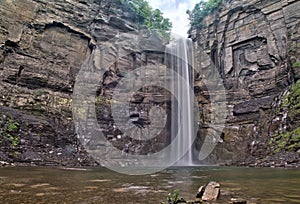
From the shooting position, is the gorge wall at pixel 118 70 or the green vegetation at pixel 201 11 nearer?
the gorge wall at pixel 118 70

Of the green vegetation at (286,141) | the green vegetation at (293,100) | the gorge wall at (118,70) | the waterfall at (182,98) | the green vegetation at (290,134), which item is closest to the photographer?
the green vegetation at (286,141)

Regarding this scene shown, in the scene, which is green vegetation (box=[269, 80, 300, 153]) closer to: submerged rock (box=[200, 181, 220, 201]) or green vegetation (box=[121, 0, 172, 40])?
submerged rock (box=[200, 181, 220, 201])

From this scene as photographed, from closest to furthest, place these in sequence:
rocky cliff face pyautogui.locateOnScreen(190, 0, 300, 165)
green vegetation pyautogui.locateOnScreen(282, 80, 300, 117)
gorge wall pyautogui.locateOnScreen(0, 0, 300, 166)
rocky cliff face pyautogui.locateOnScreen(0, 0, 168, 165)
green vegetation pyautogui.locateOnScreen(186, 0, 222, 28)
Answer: rocky cliff face pyautogui.locateOnScreen(0, 0, 168, 165) → gorge wall pyautogui.locateOnScreen(0, 0, 300, 166) → green vegetation pyautogui.locateOnScreen(282, 80, 300, 117) → rocky cliff face pyautogui.locateOnScreen(190, 0, 300, 165) → green vegetation pyautogui.locateOnScreen(186, 0, 222, 28)

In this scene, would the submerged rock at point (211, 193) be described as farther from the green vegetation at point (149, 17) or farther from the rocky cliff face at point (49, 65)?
the green vegetation at point (149, 17)

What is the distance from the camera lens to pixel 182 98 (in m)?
21.9

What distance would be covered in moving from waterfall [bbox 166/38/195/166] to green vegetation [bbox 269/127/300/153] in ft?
20.9

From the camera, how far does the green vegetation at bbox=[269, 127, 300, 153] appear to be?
13.9m

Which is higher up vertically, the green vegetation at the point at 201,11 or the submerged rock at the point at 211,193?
the green vegetation at the point at 201,11

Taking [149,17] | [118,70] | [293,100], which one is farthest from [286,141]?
[149,17]

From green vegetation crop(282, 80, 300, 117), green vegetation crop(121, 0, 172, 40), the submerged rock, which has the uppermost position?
green vegetation crop(121, 0, 172, 40)

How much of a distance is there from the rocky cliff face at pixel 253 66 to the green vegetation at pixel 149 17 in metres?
4.93

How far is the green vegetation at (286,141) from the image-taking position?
1391 centimetres

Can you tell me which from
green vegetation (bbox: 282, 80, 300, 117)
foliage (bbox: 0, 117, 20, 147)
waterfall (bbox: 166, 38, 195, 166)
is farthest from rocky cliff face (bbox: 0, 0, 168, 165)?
green vegetation (bbox: 282, 80, 300, 117)

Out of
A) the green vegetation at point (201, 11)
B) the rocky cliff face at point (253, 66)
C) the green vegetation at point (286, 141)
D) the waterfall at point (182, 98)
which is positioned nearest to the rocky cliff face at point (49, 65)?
the waterfall at point (182, 98)
